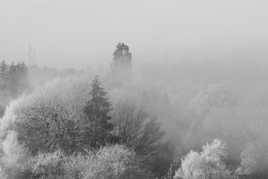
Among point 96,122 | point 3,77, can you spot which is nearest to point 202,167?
point 96,122

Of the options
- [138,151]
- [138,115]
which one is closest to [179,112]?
[138,115]

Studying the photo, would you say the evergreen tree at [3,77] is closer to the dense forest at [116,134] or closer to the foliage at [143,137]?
the dense forest at [116,134]

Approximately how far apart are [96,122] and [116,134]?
4701 mm

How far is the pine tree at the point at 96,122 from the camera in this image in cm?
7212

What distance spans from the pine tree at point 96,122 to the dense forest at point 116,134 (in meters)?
0.15

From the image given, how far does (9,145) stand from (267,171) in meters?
43.6

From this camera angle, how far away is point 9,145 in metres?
70.4

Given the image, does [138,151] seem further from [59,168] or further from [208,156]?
[59,168]

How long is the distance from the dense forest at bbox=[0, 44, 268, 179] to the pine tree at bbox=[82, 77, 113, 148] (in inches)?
6.0

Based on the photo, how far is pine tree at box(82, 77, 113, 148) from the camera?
7212 centimetres

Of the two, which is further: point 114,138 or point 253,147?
point 253,147

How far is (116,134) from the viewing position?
249 feet

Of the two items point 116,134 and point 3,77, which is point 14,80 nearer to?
point 3,77

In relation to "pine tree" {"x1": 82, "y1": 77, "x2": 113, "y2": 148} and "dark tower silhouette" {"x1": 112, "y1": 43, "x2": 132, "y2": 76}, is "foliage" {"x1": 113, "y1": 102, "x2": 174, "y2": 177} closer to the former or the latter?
"pine tree" {"x1": 82, "y1": 77, "x2": 113, "y2": 148}
